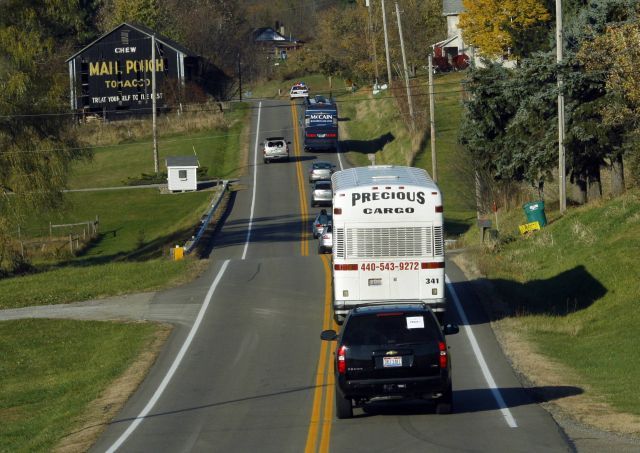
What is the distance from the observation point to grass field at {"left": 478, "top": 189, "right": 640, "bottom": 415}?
21.5 metres

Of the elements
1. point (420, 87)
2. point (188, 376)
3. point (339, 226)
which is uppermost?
point (420, 87)

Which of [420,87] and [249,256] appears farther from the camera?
[420,87]

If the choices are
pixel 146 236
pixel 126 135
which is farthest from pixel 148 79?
pixel 146 236

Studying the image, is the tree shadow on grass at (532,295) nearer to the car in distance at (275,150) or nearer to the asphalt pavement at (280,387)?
the asphalt pavement at (280,387)

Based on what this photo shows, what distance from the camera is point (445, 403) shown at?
17.0 metres

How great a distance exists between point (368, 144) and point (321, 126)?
249 inches

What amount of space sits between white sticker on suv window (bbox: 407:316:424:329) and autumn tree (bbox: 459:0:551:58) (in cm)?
5787

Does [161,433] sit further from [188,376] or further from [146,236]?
[146,236]

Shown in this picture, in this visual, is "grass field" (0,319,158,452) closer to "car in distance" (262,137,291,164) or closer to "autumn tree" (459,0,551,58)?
"autumn tree" (459,0,551,58)

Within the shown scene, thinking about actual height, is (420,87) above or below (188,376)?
above

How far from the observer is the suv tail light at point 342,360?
16.5 metres

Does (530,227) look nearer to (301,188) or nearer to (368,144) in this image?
(301,188)

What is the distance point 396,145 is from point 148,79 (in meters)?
32.4

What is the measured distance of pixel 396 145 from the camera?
8188 centimetres
